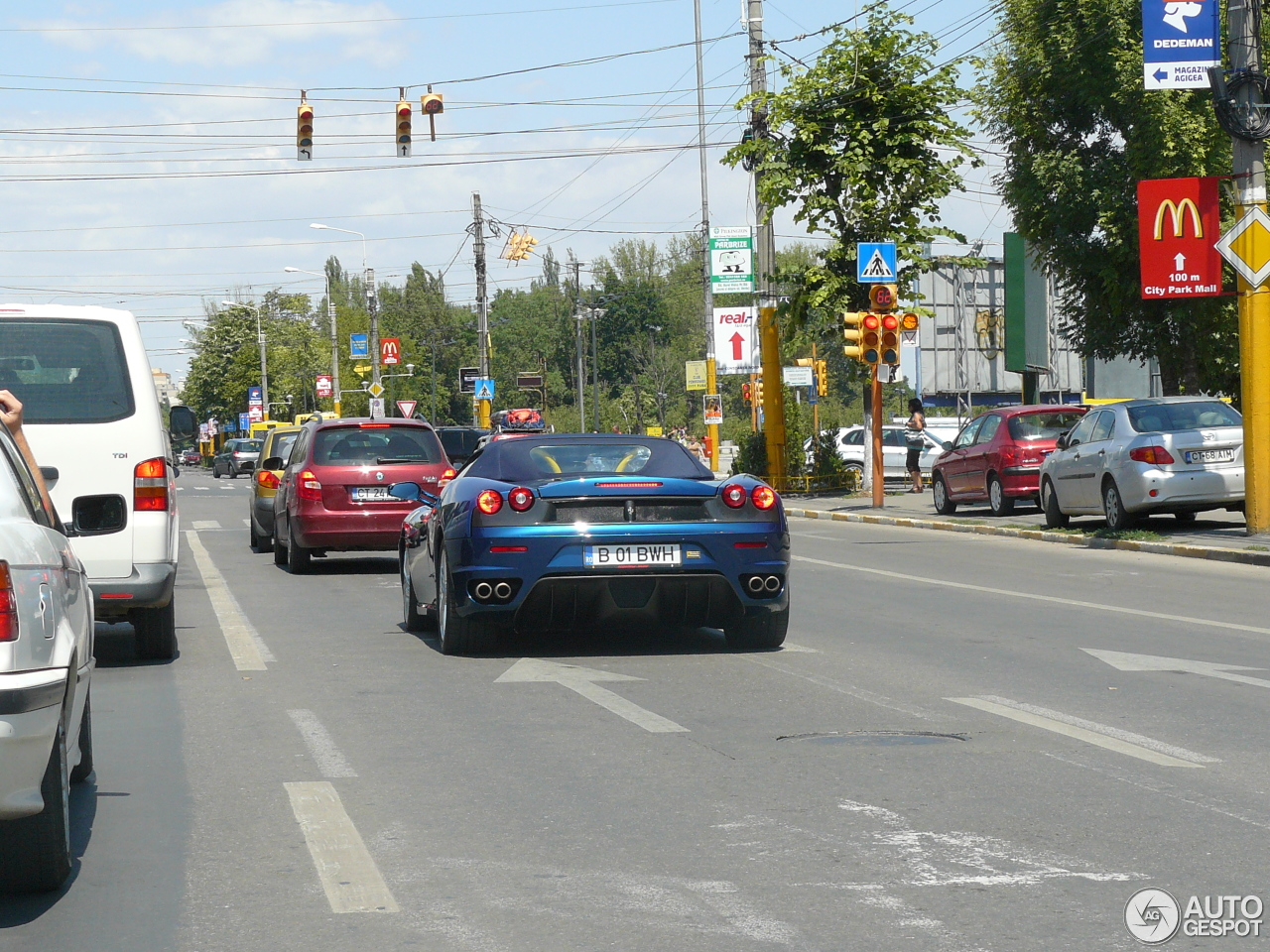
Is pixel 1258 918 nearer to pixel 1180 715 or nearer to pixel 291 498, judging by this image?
pixel 1180 715

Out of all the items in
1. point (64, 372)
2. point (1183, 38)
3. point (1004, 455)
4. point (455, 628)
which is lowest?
point (455, 628)

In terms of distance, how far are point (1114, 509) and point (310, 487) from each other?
378 inches

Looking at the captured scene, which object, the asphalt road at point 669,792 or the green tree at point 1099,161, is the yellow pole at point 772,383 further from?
the asphalt road at point 669,792

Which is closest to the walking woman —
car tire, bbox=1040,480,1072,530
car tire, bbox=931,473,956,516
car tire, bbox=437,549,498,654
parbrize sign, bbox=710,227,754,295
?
parbrize sign, bbox=710,227,754,295

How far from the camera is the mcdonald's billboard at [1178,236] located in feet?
65.3

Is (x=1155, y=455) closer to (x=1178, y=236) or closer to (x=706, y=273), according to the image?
(x=1178, y=236)

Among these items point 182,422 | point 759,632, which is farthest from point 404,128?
point 759,632

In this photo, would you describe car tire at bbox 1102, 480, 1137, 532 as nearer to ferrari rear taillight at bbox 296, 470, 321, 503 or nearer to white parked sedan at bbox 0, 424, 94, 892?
ferrari rear taillight at bbox 296, 470, 321, 503

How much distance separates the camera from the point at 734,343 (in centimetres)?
5234

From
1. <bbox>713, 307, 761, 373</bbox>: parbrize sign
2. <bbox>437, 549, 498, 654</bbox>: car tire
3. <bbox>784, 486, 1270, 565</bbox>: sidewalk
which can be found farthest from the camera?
<bbox>713, 307, 761, 373</bbox>: parbrize sign

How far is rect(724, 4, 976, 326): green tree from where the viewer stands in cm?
3148

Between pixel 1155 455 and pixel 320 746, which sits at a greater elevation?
pixel 1155 455

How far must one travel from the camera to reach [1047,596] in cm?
1435

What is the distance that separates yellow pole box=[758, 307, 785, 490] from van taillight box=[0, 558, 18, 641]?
98.6ft
